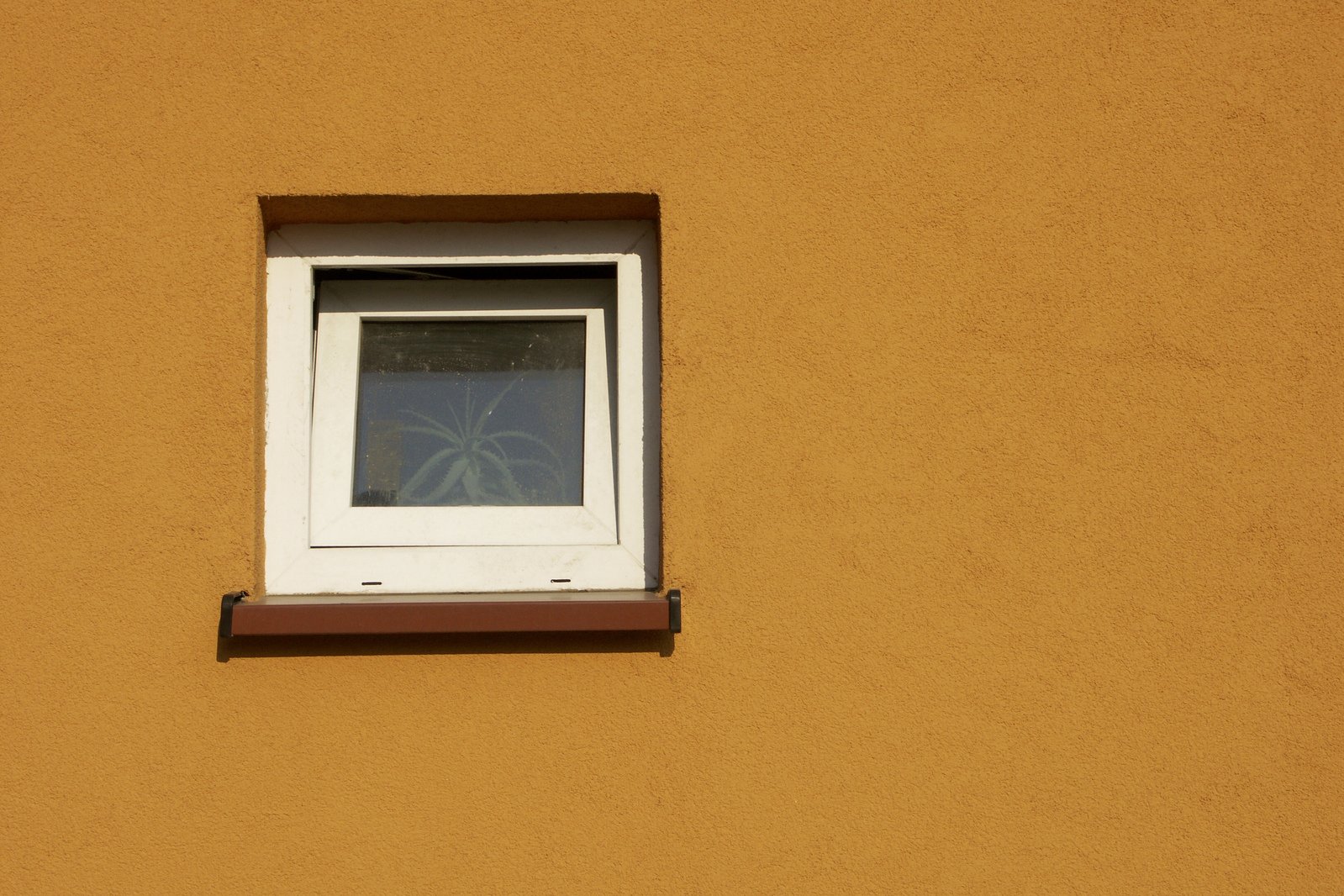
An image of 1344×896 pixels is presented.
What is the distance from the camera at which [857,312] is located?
81.9 inches

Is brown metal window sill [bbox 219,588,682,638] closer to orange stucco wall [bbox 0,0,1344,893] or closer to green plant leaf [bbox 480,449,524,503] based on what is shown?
orange stucco wall [bbox 0,0,1344,893]

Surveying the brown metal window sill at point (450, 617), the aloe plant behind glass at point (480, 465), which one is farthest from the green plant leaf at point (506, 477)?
the brown metal window sill at point (450, 617)

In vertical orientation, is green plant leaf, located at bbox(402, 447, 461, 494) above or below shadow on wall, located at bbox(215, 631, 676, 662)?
above

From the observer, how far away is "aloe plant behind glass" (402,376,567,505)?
7.38 feet

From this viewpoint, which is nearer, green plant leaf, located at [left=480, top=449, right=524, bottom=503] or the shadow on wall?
the shadow on wall

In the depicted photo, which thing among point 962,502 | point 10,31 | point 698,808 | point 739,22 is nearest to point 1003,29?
point 739,22

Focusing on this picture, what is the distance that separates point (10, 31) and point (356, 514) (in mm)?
1290

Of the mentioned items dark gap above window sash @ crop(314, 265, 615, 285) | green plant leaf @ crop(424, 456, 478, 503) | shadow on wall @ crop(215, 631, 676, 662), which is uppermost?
dark gap above window sash @ crop(314, 265, 615, 285)

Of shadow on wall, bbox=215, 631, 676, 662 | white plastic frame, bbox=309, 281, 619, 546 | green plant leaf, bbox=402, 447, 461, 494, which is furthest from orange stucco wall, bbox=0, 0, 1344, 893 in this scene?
green plant leaf, bbox=402, 447, 461, 494

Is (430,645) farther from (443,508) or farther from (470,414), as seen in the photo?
(470,414)

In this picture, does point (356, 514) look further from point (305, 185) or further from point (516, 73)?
point (516, 73)

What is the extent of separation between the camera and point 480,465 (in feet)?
7.42

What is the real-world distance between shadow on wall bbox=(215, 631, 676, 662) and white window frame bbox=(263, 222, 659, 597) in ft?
0.43

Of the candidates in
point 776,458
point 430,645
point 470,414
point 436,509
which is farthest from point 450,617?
point 776,458
